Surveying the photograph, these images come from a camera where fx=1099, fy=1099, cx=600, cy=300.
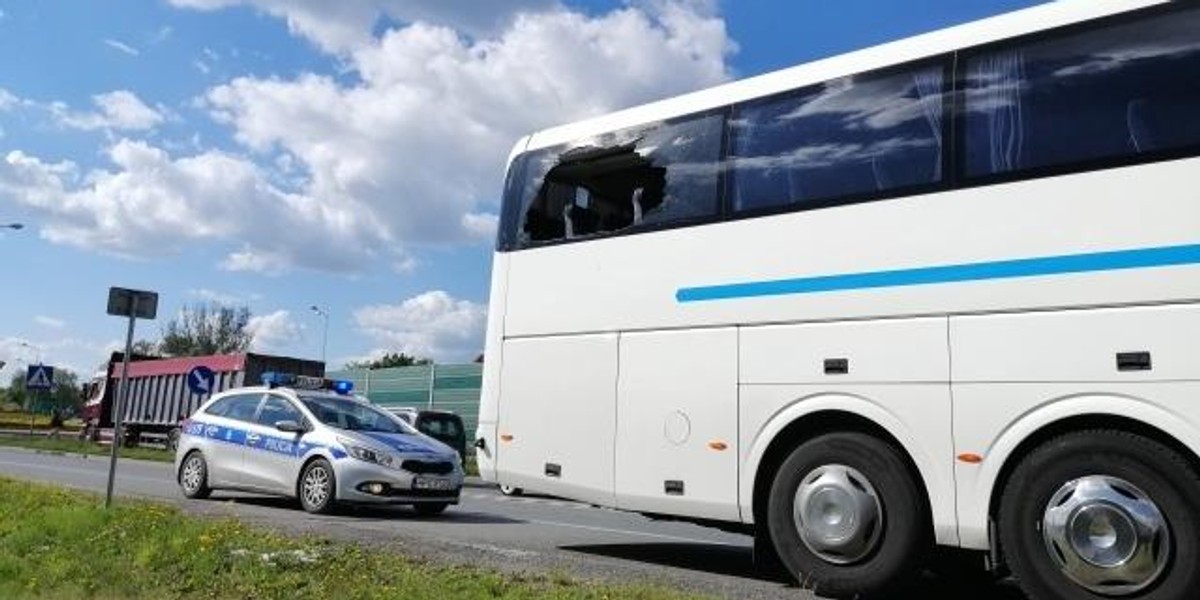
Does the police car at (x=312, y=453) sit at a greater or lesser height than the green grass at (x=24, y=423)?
lesser

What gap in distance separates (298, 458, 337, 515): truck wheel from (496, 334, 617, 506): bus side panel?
4750 millimetres

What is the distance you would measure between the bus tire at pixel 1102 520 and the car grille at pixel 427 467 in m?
8.60

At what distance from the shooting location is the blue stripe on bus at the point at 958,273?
5980mm

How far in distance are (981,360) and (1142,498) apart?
1174mm

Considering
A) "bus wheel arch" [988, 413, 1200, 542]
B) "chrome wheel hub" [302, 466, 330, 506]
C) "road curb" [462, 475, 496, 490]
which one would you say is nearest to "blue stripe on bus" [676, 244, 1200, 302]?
"bus wheel arch" [988, 413, 1200, 542]

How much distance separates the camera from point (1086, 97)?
6363 mm

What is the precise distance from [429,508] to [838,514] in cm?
813

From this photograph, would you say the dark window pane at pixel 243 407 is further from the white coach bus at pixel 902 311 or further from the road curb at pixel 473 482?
the road curb at pixel 473 482

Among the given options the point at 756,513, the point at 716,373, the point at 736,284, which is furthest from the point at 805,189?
the point at 756,513

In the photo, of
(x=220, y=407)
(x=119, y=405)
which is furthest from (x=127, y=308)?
(x=220, y=407)

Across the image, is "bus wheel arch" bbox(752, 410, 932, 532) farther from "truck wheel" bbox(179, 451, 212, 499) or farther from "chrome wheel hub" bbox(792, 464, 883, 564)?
"truck wheel" bbox(179, 451, 212, 499)

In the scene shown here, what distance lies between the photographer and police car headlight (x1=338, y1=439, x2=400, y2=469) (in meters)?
13.4

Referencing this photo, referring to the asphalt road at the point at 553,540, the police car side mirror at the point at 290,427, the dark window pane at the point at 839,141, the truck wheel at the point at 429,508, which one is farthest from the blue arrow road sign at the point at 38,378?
the dark window pane at the point at 839,141

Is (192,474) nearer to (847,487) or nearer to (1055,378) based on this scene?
(847,487)
